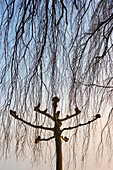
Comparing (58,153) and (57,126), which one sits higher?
(57,126)

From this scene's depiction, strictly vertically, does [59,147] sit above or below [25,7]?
below

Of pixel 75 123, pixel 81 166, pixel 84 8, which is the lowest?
pixel 81 166

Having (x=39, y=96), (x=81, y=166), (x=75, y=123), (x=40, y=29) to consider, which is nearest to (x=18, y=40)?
(x=40, y=29)

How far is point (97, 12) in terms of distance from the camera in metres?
0.90

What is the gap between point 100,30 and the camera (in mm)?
889

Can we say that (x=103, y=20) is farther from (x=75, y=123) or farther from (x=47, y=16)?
(x=75, y=123)

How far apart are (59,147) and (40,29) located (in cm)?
44

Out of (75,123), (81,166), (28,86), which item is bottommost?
(81,166)

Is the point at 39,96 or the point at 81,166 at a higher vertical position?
the point at 39,96

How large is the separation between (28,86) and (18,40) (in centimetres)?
18

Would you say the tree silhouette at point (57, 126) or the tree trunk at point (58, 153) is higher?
the tree silhouette at point (57, 126)

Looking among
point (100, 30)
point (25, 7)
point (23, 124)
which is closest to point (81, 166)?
point (23, 124)

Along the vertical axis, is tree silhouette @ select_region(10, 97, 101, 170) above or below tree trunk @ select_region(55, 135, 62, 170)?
above

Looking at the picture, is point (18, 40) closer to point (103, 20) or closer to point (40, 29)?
point (40, 29)
